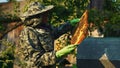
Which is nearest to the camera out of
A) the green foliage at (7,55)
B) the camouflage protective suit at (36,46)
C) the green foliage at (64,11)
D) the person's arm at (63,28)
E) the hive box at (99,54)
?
the camouflage protective suit at (36,46)

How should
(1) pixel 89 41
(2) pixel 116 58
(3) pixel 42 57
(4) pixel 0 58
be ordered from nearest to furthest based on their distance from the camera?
(3) pixel 42 57, (2) pixel 116 58, (1) pixel 89 41, (4) pixel 0 58

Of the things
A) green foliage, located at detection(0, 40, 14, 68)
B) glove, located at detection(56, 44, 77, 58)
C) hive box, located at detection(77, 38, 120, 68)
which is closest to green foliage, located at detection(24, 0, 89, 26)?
green foliage, located at detection(0, 40, 14, 68)

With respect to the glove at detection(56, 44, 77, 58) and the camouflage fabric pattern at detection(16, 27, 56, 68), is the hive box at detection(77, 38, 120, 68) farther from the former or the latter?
the camouflage fabric pattern at detection(16, 27, 56, 68)

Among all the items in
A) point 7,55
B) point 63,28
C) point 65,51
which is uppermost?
point 63,28

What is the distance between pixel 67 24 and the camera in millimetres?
4570

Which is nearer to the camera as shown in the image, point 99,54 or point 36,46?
point 36,46

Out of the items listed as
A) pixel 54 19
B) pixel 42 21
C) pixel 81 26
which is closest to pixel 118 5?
pixel 54 19

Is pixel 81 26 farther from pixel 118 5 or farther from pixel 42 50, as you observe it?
pixel 118 5

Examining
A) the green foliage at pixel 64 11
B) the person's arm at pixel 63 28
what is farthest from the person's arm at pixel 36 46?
the green foliage at pixel 64 11

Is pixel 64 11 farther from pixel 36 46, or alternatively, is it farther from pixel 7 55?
pixel 36 46

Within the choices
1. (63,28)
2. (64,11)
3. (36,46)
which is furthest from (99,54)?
(64,11)

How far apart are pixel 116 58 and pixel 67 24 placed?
0.72 m

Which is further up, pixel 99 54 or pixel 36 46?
pixel 36 46

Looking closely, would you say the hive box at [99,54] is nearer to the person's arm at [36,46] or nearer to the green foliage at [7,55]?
the person's arm at [36,46]
